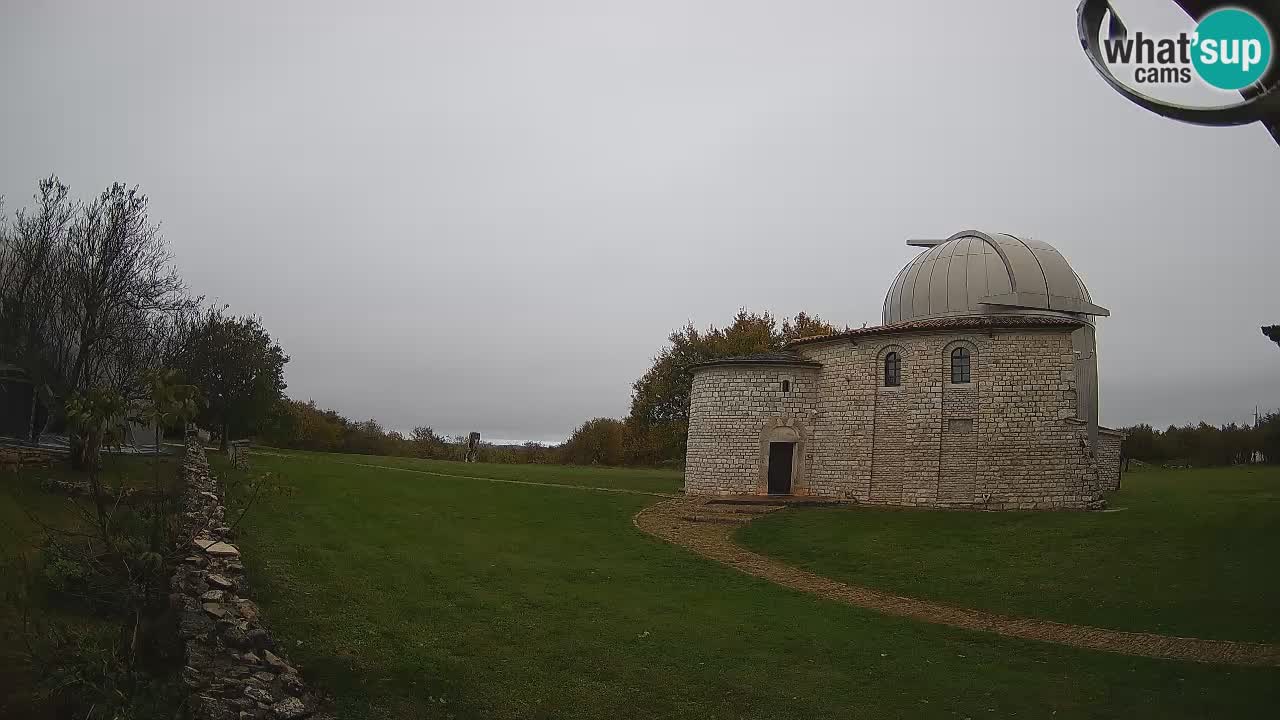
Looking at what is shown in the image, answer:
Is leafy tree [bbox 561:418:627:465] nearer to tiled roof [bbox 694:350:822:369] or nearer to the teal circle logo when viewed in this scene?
tiled roof [bbox 694:350:822:369]

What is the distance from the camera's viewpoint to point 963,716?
282 inches

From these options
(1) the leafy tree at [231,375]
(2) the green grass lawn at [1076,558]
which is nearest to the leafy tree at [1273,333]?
(2) the green grass lawn at [1076,558]

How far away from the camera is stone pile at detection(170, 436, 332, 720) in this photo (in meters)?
6.05

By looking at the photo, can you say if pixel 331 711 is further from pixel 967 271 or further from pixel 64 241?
pixel 967 271

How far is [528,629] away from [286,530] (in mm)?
5924

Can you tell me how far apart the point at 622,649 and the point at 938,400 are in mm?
17644

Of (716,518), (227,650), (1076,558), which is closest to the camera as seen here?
(227,650)

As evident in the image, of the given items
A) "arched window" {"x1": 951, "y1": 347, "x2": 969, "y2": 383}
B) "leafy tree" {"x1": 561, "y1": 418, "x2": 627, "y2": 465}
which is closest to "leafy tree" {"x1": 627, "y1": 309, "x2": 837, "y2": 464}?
"leafy tree" {"x1": 561, "y1": 418, "x2": 627, "y2": 465}

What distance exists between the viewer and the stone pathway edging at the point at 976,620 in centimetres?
928

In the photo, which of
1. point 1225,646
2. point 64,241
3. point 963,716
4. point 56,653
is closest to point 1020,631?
point 1225,646

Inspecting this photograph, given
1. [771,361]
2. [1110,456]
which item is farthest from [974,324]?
[1110,456]

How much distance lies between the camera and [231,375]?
29.0 metres

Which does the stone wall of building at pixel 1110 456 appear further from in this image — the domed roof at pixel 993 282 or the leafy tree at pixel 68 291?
the leafy tree at pixel 68 291

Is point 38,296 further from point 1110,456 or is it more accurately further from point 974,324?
point 1110,456
